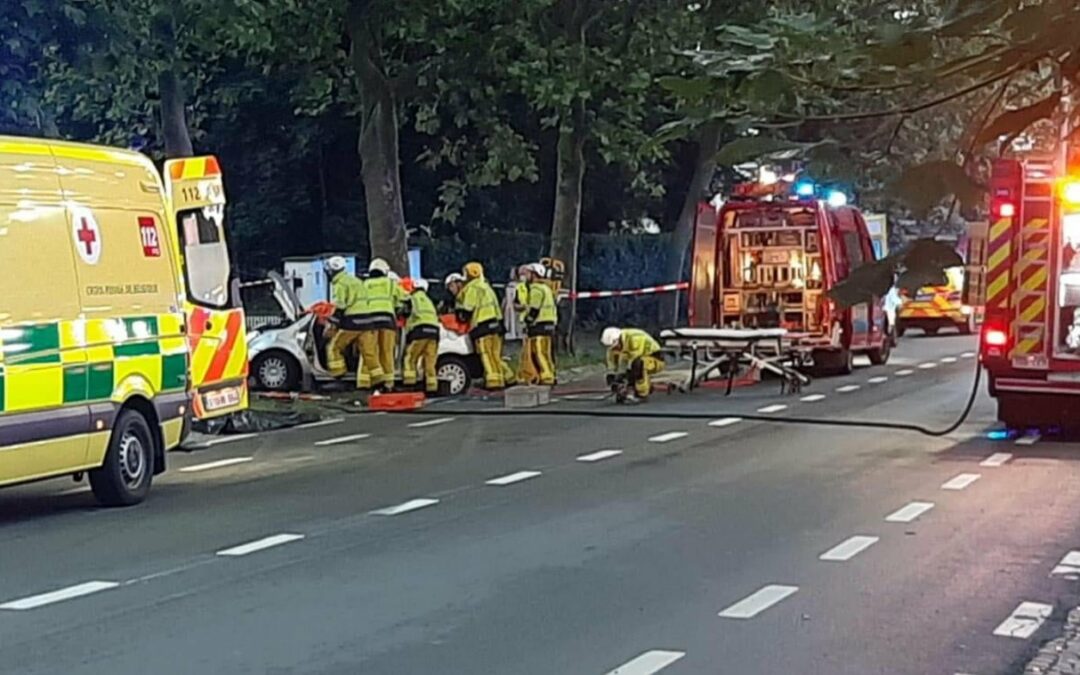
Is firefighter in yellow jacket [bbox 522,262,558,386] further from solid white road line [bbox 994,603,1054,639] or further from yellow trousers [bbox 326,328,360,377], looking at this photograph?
solid white road line [bbox 994,603,1054,639]

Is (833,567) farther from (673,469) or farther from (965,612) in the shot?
(673,469)

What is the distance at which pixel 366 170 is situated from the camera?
82.9 ft

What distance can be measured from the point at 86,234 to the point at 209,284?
3598mm

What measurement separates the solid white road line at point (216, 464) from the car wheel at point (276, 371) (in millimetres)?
6730

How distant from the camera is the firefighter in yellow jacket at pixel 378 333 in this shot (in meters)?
21.5

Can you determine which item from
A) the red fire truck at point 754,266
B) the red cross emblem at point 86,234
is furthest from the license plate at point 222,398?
the red fire truck at point 754,266

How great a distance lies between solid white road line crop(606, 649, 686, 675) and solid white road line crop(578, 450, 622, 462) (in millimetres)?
7289

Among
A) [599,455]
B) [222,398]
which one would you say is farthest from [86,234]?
[599,455]

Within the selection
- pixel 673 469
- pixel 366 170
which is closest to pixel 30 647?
pixel 673 469

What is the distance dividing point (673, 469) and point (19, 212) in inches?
218

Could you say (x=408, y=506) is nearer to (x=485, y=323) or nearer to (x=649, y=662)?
(x=649, y=662)

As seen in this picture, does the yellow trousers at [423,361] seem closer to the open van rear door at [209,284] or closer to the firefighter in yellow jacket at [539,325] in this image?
the firefighter in yellow jacket at [539,325]

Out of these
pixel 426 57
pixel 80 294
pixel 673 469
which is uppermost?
pixel 426 57

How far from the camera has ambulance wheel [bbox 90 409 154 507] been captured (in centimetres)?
1220
